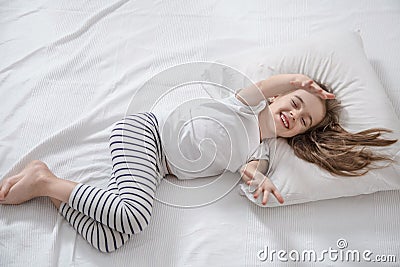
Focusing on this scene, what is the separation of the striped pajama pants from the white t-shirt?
0.17ft

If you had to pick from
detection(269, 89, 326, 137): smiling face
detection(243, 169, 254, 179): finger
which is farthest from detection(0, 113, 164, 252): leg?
detection(269, 89, 326, 137): smiling face

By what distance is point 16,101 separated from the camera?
4.25 ft

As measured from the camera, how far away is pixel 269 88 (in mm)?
1264

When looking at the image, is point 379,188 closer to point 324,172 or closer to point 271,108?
point 324,172

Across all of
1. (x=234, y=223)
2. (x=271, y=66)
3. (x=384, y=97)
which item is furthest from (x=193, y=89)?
(x=384, y=97)

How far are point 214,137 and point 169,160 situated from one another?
0.42 ft

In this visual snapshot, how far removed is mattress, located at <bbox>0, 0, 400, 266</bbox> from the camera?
3.65 feet

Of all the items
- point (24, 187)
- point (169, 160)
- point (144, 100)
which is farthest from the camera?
point (144, 100)

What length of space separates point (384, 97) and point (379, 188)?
0.78 feet

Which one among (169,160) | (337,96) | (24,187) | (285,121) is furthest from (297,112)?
(24,187)

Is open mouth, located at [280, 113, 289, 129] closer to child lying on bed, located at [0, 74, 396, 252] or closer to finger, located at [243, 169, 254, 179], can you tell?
child lying on bed, located at [0, 74, 396, 252]

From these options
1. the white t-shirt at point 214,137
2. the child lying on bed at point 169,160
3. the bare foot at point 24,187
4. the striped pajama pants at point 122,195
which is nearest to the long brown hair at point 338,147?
the child lying on bed at point 169,160

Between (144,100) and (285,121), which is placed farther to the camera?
(144,100)

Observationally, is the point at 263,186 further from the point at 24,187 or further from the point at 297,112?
the point at 24,187
